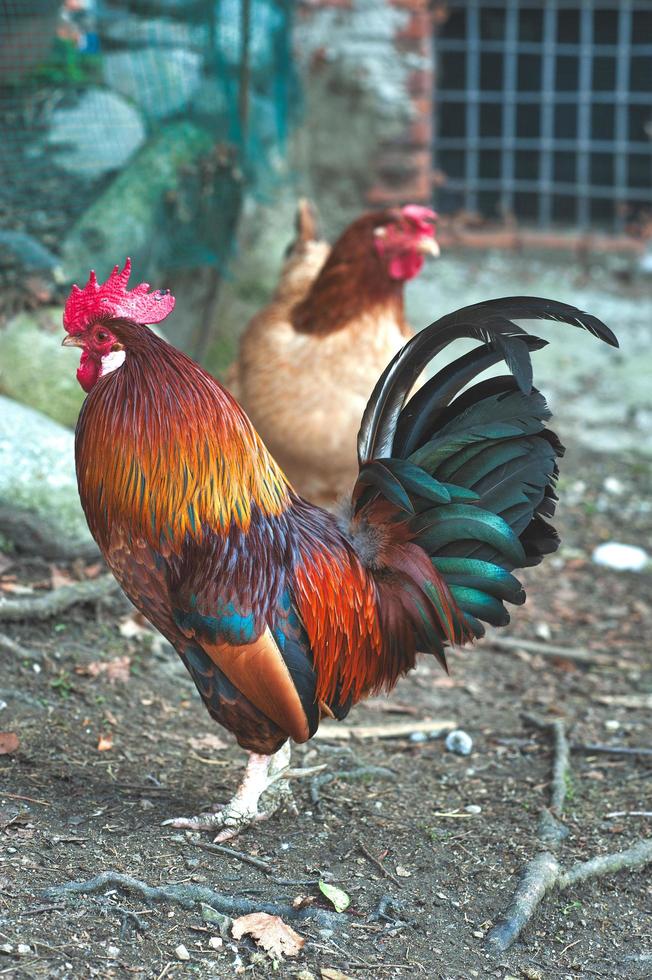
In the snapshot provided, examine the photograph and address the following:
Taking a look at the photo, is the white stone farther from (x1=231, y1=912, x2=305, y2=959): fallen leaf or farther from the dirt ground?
(x1=231, y1=912, x2=305, y2=959): fallen leaf

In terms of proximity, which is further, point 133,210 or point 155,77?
point 155,77

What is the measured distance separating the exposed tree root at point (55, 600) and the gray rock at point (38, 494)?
9.3 inches

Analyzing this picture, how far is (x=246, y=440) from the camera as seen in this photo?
3.14 metres

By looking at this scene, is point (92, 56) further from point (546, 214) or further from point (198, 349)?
point (546, 214)

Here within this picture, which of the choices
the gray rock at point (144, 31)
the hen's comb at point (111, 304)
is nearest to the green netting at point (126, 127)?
the gray rock at point (144, 31)

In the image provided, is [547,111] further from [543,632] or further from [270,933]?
[270,933]

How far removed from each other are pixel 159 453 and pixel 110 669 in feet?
4.41

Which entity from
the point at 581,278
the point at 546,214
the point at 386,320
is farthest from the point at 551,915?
the point at 546,214

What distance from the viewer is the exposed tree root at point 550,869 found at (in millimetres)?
2900

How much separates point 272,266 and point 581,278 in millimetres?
2537

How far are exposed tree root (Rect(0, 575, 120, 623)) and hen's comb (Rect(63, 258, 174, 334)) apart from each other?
51.6 inches

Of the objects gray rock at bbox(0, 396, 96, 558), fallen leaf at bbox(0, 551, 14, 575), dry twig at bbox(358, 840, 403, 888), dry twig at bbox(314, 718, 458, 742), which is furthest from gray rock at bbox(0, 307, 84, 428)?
dry twig at bbox(358, 840, 403, 888)

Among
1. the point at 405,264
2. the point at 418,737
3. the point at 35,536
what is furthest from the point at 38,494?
the point at 405,264

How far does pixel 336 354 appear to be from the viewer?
4801mm
